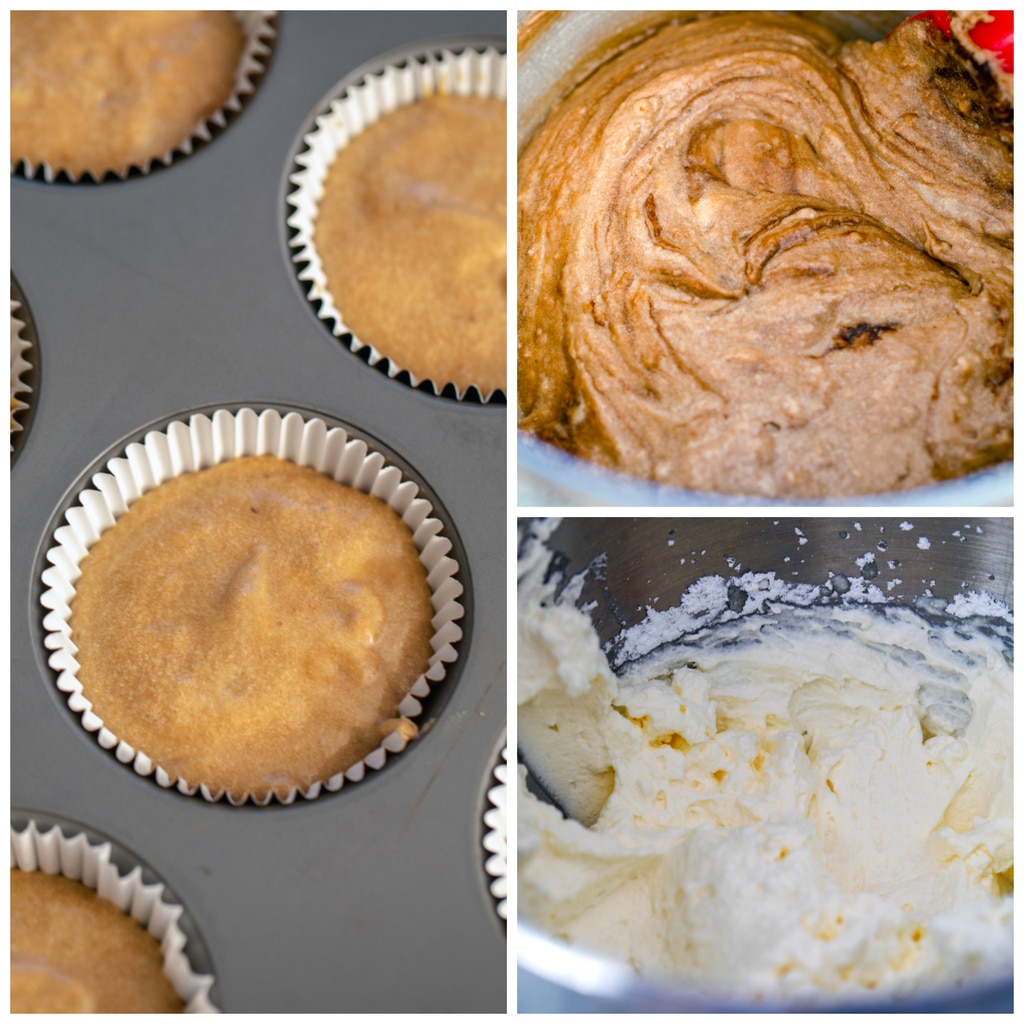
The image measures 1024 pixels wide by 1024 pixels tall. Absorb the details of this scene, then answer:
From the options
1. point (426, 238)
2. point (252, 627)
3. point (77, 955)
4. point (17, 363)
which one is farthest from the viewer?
point (426, 238)

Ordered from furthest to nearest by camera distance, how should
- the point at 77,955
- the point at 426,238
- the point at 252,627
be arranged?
the point at 426,238
the point at 252,627
the point at 77,955

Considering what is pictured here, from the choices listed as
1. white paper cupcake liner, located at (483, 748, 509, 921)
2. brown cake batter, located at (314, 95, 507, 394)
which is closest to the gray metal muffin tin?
white paper cupcake liner, located at (483, 748, 509, 921)

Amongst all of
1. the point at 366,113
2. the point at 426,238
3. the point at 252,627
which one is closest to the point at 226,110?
the point at 366,113

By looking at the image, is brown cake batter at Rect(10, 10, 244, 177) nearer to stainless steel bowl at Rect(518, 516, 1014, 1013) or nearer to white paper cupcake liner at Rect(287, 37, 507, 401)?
white paper cupcake liner at Rect(287, 37, 507, 401)

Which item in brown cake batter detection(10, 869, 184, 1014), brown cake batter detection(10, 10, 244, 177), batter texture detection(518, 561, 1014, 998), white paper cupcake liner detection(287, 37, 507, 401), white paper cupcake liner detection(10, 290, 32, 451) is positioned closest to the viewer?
batter texture detection(518, 561, 1014, 998)

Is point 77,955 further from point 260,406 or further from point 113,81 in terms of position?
point 113,81

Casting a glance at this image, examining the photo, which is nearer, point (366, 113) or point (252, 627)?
point (252, 627)

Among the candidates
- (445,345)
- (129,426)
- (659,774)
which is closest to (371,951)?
(659,774)
